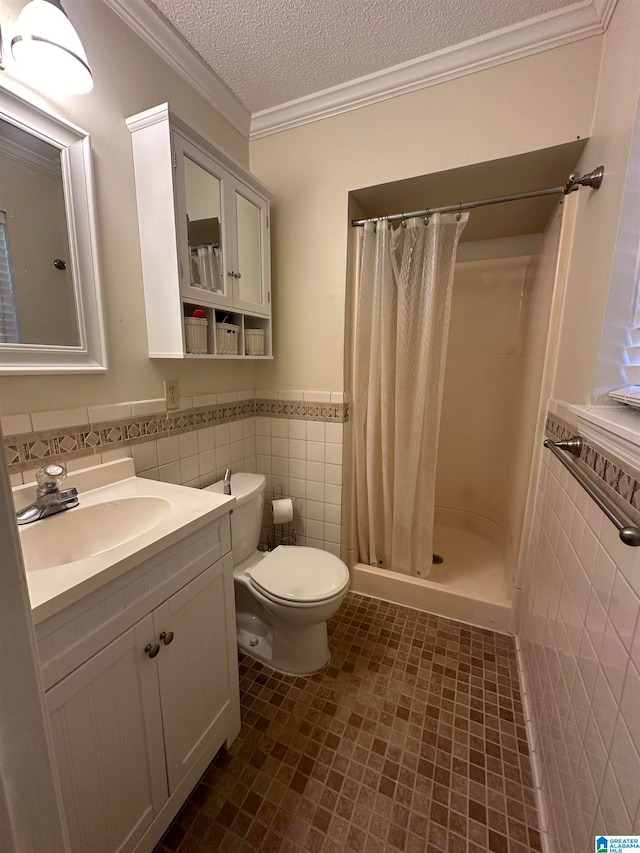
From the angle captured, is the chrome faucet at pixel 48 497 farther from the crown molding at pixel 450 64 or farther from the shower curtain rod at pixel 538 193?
the crown molding at pixel 450 64

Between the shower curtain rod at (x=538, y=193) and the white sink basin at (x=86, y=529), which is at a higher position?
the shower curtain rod at (x=538, y=193)

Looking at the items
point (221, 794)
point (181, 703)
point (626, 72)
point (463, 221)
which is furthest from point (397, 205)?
point (221, 794)

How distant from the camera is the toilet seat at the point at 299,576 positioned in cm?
130

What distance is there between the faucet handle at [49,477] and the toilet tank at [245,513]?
1.91 ft

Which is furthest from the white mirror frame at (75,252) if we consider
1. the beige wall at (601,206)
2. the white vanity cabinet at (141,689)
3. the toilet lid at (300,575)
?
the beige wall at (601,206)

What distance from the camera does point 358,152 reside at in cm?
151

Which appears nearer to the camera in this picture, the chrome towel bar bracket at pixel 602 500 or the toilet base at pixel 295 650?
the chrome towel bar bracket at pixel 602 500

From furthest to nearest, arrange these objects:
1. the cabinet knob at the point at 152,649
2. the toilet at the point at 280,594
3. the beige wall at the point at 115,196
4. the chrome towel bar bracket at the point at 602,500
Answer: the toilet at the point at 280,594 < the beige wall at the point at 115,196 < the cabinet knob at the point at 152,649 < the chrome towel bar bracket at the point at 602,500

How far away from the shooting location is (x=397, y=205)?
1723 mm

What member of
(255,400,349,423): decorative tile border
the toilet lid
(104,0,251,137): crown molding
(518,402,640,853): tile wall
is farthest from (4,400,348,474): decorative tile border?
(104,0,251,137): crown molding

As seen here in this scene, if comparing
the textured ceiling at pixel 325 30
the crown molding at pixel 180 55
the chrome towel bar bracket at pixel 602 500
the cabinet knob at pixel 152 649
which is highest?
the textured ceiling at pixel 325 30

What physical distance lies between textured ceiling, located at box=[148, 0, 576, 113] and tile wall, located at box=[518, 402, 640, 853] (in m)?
1.41

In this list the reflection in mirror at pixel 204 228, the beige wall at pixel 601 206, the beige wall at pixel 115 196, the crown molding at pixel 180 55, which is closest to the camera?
the beige wall at pixel 601 206

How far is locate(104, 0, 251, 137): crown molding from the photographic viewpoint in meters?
1.10
